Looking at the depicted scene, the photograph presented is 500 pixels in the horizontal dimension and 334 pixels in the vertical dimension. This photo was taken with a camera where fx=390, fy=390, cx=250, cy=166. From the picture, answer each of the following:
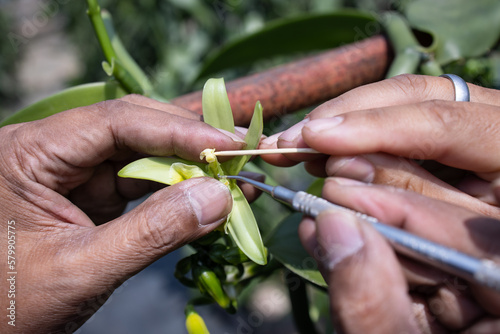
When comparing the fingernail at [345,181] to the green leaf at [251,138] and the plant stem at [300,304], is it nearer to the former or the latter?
the green leaf at [251,138]

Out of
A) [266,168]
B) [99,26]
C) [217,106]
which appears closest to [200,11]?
[266,168]

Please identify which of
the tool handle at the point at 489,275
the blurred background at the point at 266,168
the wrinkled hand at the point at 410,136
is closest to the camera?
the tool handle at the point at 489,275

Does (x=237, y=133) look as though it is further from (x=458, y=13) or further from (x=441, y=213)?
(x=458, y=13)

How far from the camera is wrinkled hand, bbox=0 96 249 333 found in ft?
1.70

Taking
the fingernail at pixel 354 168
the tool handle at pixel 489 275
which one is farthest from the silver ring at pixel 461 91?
the tool handle at pixel 489 275

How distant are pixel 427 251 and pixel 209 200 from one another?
273 millimetres

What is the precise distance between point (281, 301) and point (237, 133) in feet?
4.51

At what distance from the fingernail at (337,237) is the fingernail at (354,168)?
0.10 metres

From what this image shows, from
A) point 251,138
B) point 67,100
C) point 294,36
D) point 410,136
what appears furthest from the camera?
point 294,36

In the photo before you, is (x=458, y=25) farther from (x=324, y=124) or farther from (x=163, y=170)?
(x=163, y=170)

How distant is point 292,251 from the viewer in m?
0.65

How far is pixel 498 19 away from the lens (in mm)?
835

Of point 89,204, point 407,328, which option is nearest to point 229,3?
point 89,204

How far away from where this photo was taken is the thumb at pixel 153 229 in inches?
20.1
